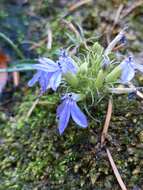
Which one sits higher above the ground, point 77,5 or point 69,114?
point 77,5

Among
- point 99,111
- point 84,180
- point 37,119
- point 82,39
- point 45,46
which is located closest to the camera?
point 84,180

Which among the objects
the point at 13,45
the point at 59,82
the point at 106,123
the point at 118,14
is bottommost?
the point at 106,123

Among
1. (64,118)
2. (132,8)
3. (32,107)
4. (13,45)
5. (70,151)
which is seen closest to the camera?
(64,118)

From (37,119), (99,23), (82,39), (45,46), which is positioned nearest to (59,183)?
(37,119)

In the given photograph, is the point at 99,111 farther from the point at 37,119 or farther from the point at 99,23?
the point at 99,23

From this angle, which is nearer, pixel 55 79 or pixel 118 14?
pixel 55 79

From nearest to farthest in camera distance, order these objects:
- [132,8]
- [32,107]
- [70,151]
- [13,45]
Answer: [70,151]
[32,107]
[13,45]
[132,8]

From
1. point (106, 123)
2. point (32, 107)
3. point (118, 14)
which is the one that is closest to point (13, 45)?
point (32, 107)

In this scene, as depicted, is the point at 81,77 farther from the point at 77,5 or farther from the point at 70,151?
the point at 77,5

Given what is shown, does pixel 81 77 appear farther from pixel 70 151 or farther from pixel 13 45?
pixel 13 45
